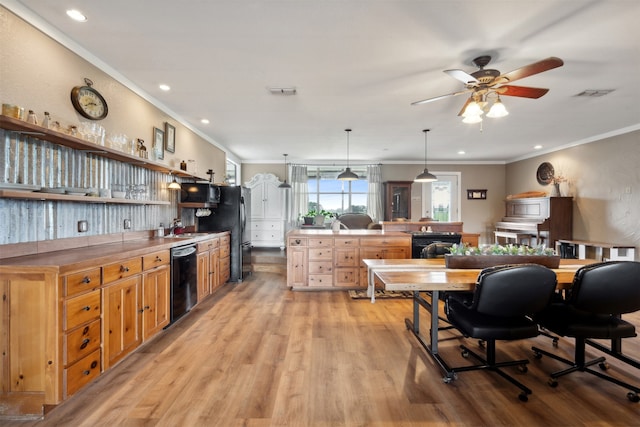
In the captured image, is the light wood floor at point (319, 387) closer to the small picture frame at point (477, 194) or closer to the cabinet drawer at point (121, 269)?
the cabinet drawer at point (121, 269)

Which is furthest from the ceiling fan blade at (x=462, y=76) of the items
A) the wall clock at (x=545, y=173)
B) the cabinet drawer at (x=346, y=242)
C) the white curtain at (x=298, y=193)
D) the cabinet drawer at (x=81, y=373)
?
the white curtain at (x=298, y=193)

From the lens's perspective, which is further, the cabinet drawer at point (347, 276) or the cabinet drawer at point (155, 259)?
the cabinet drawer at point (347, 276)

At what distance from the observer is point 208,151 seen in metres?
5.87

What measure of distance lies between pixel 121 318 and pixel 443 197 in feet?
26.8

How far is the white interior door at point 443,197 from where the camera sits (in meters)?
8.46

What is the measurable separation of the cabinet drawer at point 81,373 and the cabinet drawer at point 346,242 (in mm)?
3169

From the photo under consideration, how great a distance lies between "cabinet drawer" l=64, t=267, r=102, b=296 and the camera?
183 cm

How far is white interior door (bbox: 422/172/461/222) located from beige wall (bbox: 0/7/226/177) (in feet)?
23.4

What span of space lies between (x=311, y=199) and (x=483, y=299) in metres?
7.08

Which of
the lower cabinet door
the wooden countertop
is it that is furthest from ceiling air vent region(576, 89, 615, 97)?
the lower cabinet door

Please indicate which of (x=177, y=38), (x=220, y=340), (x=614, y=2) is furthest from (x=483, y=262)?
(x=177, y=38)

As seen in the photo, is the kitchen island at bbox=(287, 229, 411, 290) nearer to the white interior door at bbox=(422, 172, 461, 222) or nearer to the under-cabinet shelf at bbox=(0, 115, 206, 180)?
the under-cabinet shelf at bbox=(0, 115, 206, 180)

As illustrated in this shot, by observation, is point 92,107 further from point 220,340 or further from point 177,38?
point 220,340

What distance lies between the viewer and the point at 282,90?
3.54 m
